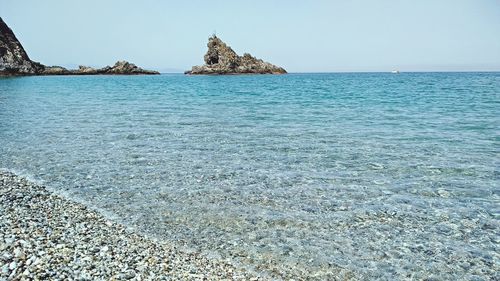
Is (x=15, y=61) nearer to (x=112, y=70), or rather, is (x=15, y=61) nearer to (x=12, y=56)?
(x=12, y=56)

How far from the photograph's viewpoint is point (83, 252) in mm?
6992

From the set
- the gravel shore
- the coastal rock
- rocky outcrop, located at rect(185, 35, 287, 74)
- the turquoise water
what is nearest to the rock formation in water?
the coastal rock

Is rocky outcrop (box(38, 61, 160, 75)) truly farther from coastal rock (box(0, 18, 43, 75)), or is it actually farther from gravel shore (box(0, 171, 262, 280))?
gravel shore (box(0, 171, 262, 280))

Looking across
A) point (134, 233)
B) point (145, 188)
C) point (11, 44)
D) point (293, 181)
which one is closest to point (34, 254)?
point (134, 233)

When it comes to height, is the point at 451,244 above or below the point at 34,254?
below

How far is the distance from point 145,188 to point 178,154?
433 centimetres

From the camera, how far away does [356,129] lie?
22.2 meters

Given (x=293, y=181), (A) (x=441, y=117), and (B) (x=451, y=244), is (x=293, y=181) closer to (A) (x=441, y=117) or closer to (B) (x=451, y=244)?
(B) (x=451, y=244)

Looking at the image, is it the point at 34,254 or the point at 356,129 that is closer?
the point at 34,254

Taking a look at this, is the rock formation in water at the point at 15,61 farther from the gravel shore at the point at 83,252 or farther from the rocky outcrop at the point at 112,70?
the gravel shore at the point at 83,252

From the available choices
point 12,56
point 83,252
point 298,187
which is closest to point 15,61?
point 12,56

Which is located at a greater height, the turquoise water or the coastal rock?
the coastal rock

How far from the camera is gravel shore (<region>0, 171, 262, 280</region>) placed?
624 centimetres

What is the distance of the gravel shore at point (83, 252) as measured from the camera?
6238 mm
